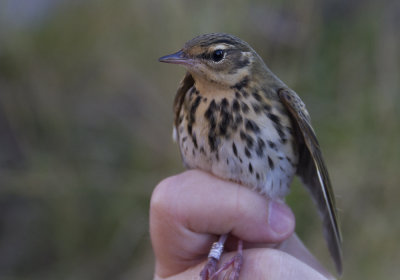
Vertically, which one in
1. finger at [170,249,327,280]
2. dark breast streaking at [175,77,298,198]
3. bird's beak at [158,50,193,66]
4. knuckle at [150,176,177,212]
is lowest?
finger at [170,249,327,280]

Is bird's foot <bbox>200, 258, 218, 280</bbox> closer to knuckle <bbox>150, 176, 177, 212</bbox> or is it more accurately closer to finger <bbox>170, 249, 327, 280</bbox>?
finger <bbox>170, 249, 327, 280</bbox>

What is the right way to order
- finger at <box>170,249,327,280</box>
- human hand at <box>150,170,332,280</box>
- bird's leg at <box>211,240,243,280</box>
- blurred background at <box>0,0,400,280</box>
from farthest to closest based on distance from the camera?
blurred background at <box>0,0,400,280</box>, human hand at <box>150,170,332,280</box>, bird's leg at <box>211,240,243,280</box>, finger at <box>170,249,327,280</box>

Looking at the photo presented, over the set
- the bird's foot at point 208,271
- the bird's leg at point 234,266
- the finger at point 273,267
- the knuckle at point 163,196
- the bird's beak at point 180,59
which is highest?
the bird's beak at point 180,59

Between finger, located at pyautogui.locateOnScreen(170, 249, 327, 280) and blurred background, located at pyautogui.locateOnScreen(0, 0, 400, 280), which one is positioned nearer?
finger, located at pyautogui.locateOnScreen(170, 249, 327, 280)

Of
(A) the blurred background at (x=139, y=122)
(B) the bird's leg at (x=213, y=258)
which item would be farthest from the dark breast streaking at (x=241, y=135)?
(A) the blurred background at (x=139, y=122)

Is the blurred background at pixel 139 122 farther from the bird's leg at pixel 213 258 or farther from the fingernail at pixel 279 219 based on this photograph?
the bird's leg at pixel 213 258

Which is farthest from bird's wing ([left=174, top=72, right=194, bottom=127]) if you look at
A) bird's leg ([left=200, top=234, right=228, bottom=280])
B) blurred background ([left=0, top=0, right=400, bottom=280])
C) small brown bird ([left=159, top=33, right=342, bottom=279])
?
blurred background ([left=0, top=0, right=400, bottom=280])

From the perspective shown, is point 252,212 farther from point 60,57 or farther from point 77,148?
point 60,57
